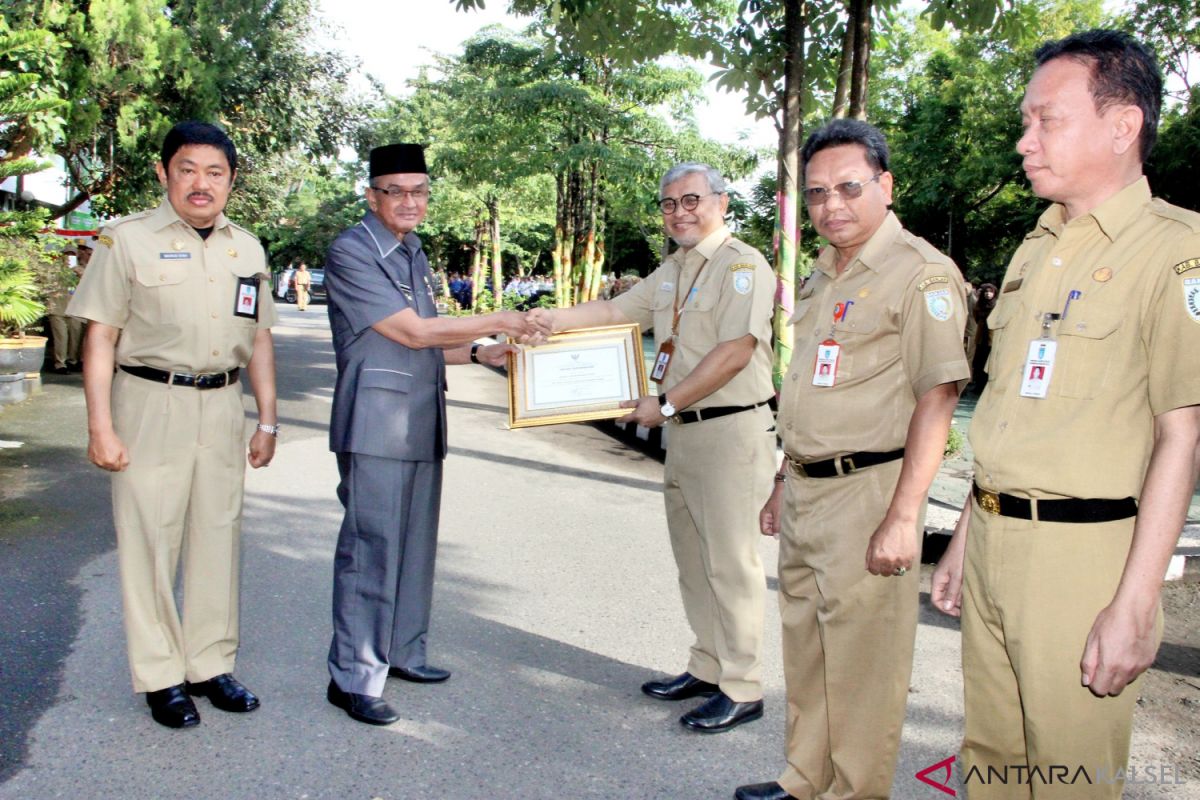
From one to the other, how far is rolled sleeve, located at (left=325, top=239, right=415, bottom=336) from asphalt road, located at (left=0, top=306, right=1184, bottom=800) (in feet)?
4.95

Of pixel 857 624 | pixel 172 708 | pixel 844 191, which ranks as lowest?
pixel 172 708

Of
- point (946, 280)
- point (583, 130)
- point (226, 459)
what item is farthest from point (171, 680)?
point (583, 130)

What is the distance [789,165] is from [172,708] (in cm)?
734

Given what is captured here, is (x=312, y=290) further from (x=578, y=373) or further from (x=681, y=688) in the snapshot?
(x=681, y=688)

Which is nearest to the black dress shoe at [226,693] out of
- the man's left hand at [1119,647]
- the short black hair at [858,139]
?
the short black hair at [858,139]

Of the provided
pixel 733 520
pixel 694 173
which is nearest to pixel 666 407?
pixel 733 520

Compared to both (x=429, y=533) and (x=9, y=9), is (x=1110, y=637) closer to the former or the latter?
(x=429, y=533)

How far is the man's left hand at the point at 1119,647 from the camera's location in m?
1.99

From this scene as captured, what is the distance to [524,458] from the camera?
959 centimetres

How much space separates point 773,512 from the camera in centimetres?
354

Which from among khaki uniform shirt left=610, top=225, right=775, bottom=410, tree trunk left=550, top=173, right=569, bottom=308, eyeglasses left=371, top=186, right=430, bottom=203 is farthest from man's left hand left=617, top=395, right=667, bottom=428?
tree trunk left=550, top=173, right=569, bottom=308

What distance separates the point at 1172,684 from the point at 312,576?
4.20 meters

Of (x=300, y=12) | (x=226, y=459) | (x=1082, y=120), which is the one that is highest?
(x=300, y=12)

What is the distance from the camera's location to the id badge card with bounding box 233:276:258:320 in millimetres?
4020
